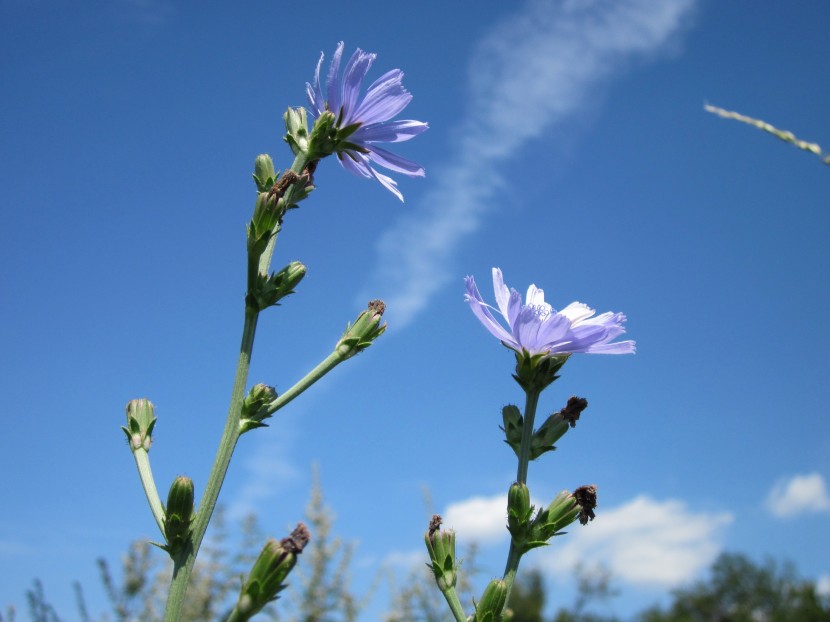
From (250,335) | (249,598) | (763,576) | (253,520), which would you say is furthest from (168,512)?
(763,576)

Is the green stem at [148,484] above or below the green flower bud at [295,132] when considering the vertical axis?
below

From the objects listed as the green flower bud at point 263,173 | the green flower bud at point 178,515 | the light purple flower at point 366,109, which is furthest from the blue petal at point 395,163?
the green flower bud at point 178,515

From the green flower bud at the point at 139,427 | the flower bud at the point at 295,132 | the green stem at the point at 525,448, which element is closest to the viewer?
the green stem at the point at 525,448

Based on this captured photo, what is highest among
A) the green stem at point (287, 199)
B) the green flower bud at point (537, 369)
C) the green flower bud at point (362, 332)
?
the green stem at point (287, 199)

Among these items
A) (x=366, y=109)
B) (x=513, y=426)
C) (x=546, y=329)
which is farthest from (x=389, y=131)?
(x=513, y=426)

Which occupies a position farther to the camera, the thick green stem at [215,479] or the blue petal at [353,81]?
the blue petal at [353,81]

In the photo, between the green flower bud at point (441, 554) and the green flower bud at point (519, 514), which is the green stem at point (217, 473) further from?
the green flower bud at point (519, 514)

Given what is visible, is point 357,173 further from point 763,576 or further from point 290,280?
point 763,576

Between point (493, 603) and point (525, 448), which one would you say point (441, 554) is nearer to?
point (493, 603)

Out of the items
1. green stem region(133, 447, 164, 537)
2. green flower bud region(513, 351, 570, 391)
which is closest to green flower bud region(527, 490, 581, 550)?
green flower bud region(513, 351, 570, 391)
